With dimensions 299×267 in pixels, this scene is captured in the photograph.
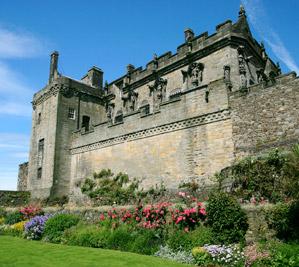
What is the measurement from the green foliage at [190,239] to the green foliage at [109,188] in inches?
388

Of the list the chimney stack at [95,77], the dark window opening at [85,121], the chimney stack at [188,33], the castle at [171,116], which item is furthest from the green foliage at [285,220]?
the chimney stack at [95,77]

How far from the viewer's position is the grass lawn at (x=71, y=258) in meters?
8.77

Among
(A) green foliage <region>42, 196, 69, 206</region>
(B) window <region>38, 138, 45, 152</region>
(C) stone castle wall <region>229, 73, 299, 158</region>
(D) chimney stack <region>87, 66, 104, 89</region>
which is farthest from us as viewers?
(D) chimney stack <region>87, 66, 104, 89</region>

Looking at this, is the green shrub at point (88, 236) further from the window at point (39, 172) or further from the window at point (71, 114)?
the window at point (71, 114)

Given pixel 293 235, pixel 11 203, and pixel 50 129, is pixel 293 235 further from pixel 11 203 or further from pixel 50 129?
pixel 11 203

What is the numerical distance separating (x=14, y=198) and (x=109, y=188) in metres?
10.3

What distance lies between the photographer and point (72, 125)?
95.4 feet

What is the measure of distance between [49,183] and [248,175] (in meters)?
17.6

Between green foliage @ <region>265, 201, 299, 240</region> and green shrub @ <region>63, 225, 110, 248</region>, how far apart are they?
19.4 feet

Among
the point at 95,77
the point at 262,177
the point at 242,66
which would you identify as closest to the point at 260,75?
the point at 242,66

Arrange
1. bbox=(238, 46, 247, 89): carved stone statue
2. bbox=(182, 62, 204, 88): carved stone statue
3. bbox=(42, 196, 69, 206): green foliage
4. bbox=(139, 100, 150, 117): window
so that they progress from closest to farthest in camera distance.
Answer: bbox=(238, 46, 247, 89): carved stone statue, bbox=(139, 100, 150, 117): window, bbox=(182, 62, 204, 88): carved stone statue, bbox=(42, 196, 69, 206): green foliage

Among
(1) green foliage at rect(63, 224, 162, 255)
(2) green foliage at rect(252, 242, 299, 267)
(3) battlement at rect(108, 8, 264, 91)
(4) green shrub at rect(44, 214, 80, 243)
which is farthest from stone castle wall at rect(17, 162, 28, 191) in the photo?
(2) green foliage at rect(252, 242, 299, 267)

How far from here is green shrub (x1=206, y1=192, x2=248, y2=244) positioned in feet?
34.0

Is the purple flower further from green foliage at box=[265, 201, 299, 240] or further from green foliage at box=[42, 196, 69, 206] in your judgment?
green foliage at box=[42, 196, 69, 206]
